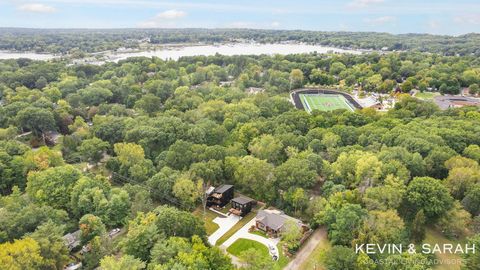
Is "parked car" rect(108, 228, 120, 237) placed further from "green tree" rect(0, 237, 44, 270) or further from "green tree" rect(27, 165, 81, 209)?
"green tree" rect(0, 237, 44, 270)

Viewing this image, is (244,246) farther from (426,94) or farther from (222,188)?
(426,94)

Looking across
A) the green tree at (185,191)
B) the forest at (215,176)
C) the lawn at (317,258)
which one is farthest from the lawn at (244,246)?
the green tree at (185,191)

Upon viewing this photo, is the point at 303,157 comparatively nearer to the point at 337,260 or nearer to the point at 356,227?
the point at 356,227

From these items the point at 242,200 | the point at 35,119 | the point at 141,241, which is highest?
the point at 35,119

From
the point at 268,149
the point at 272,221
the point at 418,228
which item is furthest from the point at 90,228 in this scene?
the point at 418,228

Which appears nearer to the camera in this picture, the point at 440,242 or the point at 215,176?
the point at 440,242

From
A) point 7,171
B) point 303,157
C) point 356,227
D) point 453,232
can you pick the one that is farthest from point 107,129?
point 453,232

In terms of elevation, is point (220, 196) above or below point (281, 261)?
above

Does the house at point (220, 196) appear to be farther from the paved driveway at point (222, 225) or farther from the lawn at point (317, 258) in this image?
the lawn at point (317, 258)
